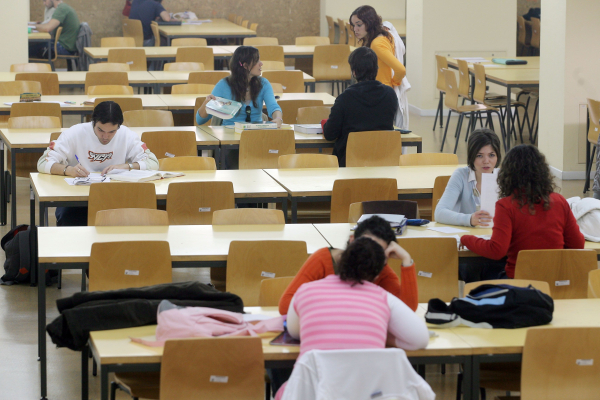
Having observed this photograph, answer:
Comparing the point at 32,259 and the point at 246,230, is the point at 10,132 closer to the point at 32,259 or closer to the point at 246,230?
the point at 32,259

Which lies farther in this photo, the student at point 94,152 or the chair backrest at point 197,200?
the student at point 94,152

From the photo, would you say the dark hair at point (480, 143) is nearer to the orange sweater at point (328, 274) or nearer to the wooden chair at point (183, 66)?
the orange sweater at point (328, 274)

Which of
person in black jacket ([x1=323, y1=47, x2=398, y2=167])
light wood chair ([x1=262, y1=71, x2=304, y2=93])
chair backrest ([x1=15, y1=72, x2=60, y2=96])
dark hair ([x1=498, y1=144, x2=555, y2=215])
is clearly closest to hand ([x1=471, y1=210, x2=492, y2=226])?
dark hair ([x1=498, y1=144, x2=555, y2=215])

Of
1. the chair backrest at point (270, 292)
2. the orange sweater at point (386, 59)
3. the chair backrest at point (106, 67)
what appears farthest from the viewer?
the chair backrest at point (106, 67)

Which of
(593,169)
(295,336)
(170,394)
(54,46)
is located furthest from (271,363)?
(54,46)

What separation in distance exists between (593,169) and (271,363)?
6291 millimetres

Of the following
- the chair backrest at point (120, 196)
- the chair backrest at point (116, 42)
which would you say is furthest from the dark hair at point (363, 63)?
the chair backrest at point (116, 42)

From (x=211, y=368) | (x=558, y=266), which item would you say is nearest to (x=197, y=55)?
(x=558, y=266)

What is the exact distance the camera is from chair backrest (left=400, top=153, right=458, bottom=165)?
5.82m

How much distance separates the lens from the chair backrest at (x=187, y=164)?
5441 millimetres

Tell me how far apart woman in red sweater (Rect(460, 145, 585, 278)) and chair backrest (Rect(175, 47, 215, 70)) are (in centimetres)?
722

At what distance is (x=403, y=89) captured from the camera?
24.4 ft

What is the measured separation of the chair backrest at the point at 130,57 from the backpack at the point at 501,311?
803cm

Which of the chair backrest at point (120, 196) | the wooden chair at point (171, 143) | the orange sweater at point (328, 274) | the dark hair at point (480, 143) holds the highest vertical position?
the dark hair at point (480, 143)
